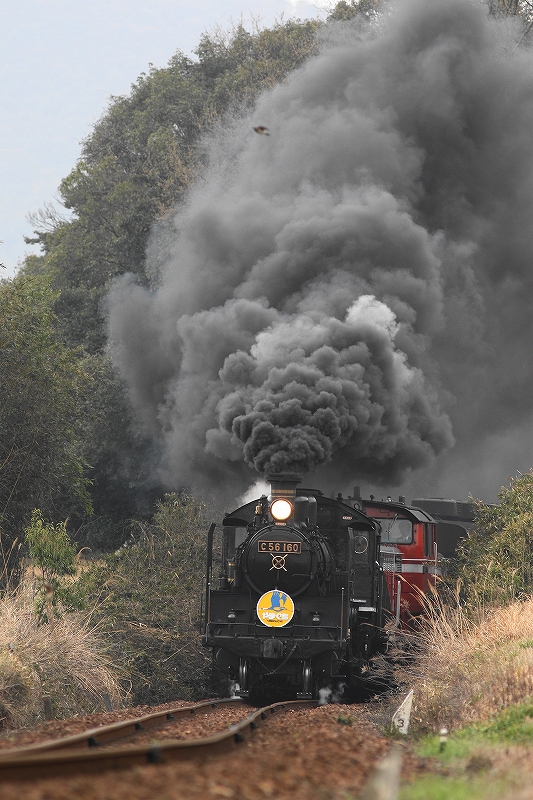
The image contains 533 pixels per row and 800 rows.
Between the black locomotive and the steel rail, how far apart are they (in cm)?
149

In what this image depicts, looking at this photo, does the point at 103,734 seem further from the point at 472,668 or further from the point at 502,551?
the point at 502,551

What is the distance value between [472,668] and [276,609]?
244 centimetres

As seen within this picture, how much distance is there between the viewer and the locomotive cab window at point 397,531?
596 inches

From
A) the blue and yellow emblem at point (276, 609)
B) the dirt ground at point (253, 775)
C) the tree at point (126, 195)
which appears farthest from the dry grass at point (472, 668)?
the tree at point (126, 195)

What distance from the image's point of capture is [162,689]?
41.3 ft

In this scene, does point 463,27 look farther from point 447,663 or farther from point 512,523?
point 447,663

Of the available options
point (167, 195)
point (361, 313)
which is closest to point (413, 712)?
point (361, 313)

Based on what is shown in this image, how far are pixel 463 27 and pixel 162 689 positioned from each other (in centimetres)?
1742

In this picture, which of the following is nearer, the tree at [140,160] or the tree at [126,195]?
the tree at [126,195]

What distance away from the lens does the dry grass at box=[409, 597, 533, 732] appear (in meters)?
7.97

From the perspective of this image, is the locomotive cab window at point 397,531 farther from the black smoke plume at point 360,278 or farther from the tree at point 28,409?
the tree at point 28,409

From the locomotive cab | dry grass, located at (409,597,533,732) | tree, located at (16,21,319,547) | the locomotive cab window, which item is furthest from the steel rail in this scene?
tree, located at (16,21,319,547)

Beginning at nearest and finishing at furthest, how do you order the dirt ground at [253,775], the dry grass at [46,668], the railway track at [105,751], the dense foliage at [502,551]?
the dirt ground at [253,775] < the railway track at [105,751] < the dry grass at [46,668] < the dense foliage at [502,551]

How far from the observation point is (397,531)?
15.3 m
